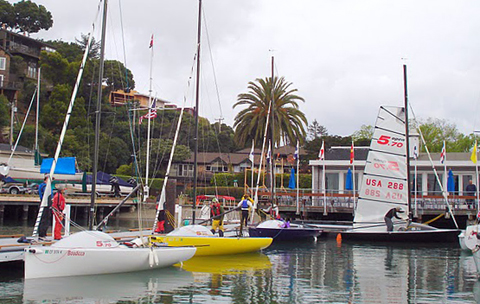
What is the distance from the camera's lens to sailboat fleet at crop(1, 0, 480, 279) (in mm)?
16469

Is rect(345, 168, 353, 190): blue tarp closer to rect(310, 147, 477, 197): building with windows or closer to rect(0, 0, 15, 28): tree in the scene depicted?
rect(310, 147, 477, 197): building with windows

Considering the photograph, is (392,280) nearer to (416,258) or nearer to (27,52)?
(416,258)

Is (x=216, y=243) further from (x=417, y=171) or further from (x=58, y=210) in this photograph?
(x=417, y=171)

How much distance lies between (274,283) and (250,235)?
10703 mm

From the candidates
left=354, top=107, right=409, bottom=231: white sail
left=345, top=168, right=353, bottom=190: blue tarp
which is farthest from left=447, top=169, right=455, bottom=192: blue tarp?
left=354, top=107, right=409, bottom=231: white sail

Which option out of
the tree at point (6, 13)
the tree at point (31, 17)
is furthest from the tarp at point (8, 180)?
the tree at point (31, 17)

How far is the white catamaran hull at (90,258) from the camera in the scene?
16016mm

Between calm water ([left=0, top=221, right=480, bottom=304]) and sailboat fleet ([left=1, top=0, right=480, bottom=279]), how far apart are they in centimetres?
43

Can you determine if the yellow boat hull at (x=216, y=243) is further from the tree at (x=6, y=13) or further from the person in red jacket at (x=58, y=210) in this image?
the tree at (x=6, y=13)

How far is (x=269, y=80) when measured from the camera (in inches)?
2165

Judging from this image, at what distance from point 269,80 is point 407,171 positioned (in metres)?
25.6

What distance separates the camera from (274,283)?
17.2 metres

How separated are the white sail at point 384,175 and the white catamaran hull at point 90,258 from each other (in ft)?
55.3

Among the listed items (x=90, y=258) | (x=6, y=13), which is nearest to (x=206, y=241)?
(x=90, y=258)
